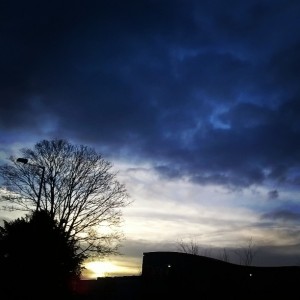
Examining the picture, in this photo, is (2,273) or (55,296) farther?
(55,296)

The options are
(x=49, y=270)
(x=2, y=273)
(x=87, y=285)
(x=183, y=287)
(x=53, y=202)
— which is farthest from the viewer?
(x=87, y=285)

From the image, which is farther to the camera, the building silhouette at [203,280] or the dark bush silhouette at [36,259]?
the building silhouette at [203,280]

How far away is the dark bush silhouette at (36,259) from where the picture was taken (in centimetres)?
2206

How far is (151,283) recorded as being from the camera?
43000 mm

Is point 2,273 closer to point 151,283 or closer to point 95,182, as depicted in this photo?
point 95,182

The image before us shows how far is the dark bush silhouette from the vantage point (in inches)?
869

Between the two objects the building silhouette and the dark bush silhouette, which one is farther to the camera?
the building silhouette

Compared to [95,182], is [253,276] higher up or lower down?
lower down

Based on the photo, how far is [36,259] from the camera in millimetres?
23219

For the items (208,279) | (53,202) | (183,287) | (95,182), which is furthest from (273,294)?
(53,202)

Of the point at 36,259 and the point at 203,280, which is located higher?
the point at 36,259

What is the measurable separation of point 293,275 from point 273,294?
270cm

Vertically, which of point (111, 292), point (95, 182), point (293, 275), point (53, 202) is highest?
point (95, 182)

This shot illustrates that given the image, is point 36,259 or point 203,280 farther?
point 203,280
